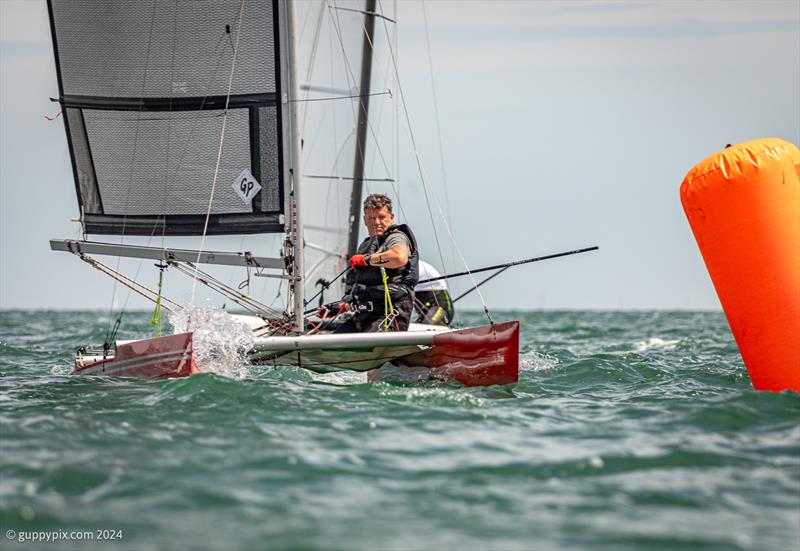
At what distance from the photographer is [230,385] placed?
7.01m

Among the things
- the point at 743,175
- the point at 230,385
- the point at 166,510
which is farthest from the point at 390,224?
the point at 166,510

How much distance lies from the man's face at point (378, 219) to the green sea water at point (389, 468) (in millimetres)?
1611

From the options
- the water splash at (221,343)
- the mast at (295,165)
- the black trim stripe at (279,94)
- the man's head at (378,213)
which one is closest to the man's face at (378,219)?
the man's head at (378,213)

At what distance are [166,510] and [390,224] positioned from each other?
492cm

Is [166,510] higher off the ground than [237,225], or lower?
lower

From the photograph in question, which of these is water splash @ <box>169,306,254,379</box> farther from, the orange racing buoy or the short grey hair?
the orange racing buoy

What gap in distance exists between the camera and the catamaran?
8375mm

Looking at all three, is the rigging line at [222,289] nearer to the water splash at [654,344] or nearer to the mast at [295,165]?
the mast at [295,165]

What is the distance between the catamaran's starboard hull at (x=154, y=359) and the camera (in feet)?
23.7

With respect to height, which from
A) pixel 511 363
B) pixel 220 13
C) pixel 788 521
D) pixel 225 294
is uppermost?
pixel 220 13

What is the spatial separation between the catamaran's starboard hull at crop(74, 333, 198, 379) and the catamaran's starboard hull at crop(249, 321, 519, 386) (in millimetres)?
536

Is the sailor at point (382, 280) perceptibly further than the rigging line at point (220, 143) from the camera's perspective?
No

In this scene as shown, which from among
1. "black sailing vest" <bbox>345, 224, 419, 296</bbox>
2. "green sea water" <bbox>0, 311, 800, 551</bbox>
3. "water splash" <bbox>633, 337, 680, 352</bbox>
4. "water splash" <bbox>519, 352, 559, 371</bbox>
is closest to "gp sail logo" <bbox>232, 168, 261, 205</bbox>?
"black sailing vest" <bbox>345, 224, 419, 296</bbox>

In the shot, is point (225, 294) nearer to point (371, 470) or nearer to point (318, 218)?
point (371, 470)
